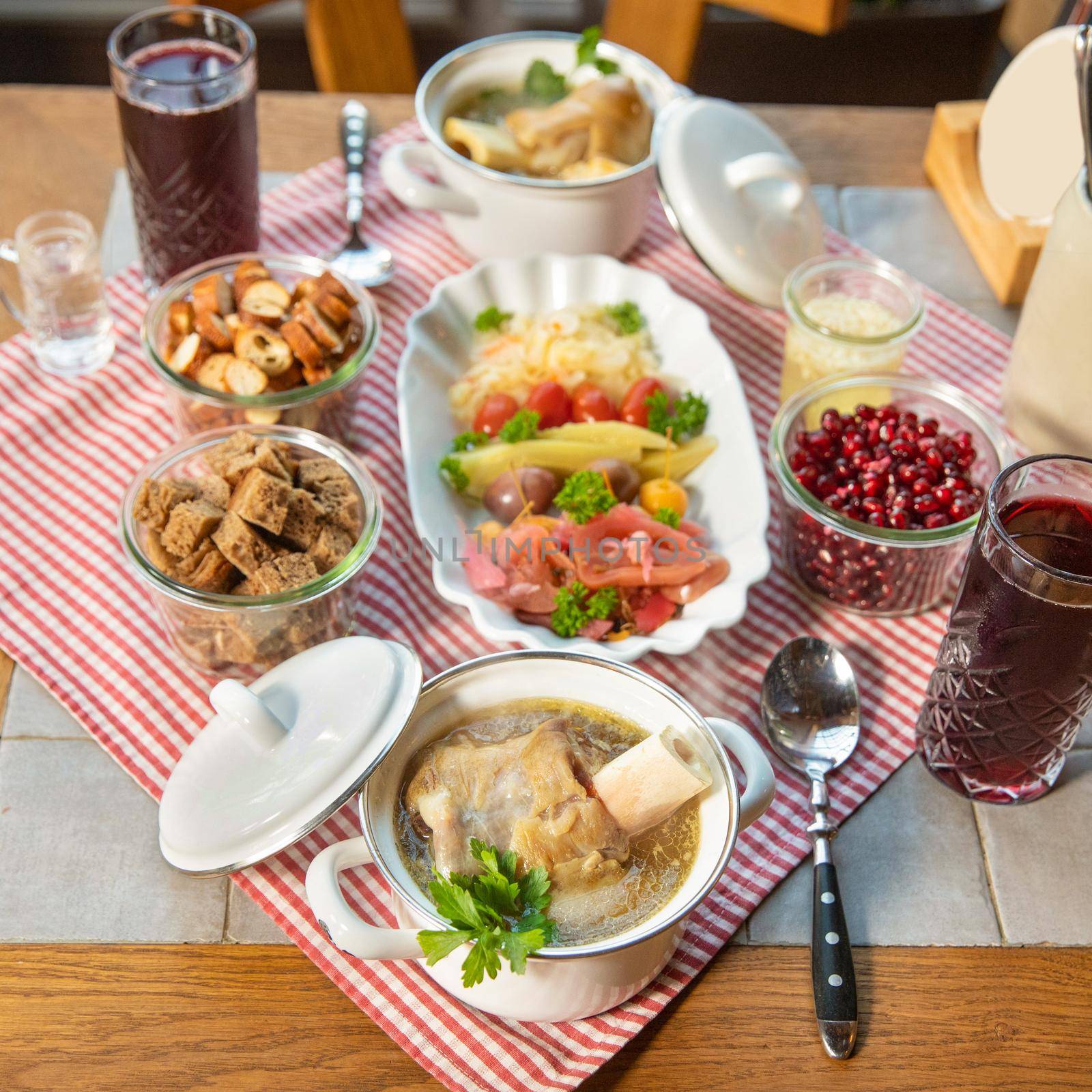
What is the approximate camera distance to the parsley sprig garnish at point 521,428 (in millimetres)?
2053

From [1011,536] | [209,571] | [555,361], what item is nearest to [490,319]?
[555,361]

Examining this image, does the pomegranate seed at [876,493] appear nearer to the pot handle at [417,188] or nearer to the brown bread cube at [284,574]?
the brown bread cube at [284,574]

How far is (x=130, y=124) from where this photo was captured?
2.18 m

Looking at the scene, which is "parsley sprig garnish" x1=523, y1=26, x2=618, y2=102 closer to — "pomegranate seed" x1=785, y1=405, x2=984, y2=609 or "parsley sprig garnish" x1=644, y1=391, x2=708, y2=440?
"parsley sprig garnish" x1=644, y1=391, x2=708, y2=440

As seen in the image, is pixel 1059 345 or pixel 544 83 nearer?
pixel 1059 345

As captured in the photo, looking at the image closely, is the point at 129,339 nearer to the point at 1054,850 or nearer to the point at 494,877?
the point at 494,877

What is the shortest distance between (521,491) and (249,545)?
500 mm

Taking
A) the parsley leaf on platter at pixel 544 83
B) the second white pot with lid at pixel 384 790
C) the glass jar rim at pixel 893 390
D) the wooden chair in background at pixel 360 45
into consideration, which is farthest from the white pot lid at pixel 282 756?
the wooden chair in background at pixel 360 45

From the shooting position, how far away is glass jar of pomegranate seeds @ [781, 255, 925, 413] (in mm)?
2156

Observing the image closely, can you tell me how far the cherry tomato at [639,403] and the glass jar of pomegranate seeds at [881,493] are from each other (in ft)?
0.88

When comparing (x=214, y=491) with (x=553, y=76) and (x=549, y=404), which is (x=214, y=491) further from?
(x=553, y=76)

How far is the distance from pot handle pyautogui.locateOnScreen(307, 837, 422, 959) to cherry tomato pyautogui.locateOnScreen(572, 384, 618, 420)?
1017 mm

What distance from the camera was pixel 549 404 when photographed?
213 centimetres

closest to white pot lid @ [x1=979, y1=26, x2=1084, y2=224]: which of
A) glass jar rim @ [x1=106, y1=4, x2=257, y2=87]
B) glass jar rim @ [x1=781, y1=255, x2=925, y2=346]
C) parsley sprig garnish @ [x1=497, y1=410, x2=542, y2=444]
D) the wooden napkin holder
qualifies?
the wooden napkin holder
